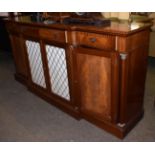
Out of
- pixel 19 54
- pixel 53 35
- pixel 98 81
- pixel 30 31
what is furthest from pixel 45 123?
pixel 19 54

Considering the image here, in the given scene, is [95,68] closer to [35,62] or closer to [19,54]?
[35,62]

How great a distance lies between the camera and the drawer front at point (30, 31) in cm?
216

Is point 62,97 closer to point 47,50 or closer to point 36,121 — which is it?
point 36,121

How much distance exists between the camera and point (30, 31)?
7.39 feet

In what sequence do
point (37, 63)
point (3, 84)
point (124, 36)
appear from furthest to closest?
1. point (3, 84)
2. point (37, 63)
3. point (124, 36)

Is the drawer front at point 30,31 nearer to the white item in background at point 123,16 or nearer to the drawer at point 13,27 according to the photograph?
the drawer at point 13,27

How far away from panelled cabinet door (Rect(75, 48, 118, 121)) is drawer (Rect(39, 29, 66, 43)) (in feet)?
0.66

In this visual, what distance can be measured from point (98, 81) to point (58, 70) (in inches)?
20.7

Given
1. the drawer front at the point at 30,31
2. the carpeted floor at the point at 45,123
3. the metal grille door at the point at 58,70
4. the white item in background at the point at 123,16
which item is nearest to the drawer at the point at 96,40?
the metal grille door at the point at 58,70

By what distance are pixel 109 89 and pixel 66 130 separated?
603mm

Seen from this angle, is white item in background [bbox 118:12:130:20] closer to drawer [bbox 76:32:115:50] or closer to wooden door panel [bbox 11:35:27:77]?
drawer [bbox 76:32:115:50]
